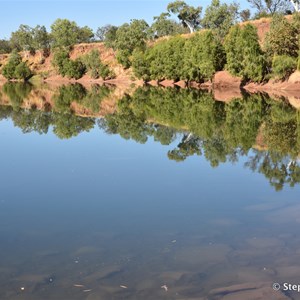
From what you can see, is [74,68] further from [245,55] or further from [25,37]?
[245,55]

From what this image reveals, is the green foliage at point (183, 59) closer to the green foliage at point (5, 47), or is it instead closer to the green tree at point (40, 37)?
the green tree at point (40, 37)

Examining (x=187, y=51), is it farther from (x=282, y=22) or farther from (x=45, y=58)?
(x=45, y=58)

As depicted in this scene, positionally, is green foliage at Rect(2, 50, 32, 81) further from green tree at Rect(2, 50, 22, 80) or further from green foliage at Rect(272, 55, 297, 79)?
green foliage at Rect(272, 55, 297, 79)

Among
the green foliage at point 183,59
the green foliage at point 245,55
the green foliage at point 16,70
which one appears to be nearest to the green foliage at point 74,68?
the green foliage at point 16,70

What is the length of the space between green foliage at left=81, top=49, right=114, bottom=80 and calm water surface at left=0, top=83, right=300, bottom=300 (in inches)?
3385

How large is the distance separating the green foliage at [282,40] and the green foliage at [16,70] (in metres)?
72.1

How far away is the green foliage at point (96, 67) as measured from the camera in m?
103

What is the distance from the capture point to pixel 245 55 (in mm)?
66500

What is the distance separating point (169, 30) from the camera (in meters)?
121

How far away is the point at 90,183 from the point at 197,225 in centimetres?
507

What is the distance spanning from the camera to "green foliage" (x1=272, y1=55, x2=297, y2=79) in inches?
2382

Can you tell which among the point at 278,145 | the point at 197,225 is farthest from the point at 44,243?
the point at 278,145

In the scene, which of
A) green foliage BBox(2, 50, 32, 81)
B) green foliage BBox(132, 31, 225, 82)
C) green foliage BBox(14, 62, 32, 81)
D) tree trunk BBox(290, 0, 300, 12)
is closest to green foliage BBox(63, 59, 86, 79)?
green foliage BBox(14, 62, 32, 81)

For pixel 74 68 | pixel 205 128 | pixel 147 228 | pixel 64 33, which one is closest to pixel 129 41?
pixel 74 68
